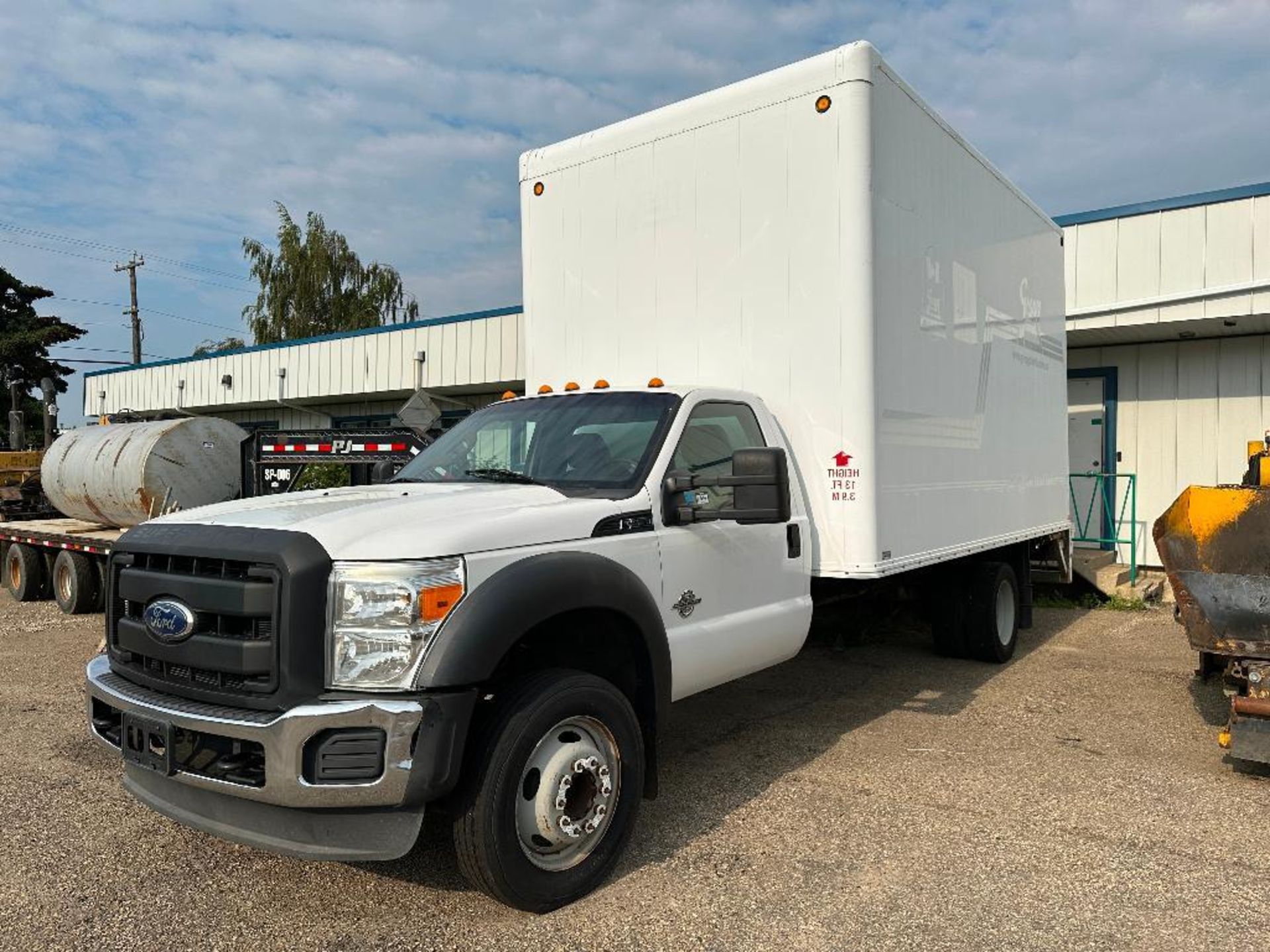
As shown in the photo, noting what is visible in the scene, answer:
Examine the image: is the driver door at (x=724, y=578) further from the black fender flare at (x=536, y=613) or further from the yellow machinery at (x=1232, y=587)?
the yellow machinery at (x=1232, y=587)

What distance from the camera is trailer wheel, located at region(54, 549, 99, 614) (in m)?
10.6

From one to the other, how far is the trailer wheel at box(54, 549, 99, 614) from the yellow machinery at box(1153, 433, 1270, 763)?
10.8m

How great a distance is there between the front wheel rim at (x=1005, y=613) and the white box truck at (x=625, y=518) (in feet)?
0.17

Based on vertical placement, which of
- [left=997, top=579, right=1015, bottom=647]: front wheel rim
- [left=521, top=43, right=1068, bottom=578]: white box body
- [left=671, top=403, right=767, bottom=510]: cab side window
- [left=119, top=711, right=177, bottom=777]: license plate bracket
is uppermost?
[left=521, top=43, right=1068, bottom=578]: white box body

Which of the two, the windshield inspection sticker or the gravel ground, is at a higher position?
the windshield inspection sticker

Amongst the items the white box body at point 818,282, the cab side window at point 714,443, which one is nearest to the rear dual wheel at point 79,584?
the white box body at point 818,282

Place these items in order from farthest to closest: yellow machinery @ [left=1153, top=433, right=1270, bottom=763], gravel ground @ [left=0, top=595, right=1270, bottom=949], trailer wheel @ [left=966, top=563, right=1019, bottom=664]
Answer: trailer wheel @ [left=966, top=563, right=1019, bottom=664]
yellow machinery @ [left=1153, top=433, right=1270, bottom=763]
gravel ground @ [left=0, top=595, right=1270, bottom=949]

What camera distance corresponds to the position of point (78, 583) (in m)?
10.5

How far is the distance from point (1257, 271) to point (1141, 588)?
12.4 ft

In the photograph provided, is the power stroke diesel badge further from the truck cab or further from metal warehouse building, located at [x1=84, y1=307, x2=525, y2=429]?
metal warehouse building, located at [x1=84, y1=307, x2=525, y2=429]

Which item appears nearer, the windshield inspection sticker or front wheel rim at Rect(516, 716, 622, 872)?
front wheel rim at Rect(516, 716, 622, 872)

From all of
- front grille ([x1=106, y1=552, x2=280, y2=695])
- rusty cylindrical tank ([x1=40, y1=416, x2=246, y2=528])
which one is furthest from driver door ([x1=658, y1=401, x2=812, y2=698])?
rusty cylindrical tank ([x1=40, y1=416, x2=246, y2=528])

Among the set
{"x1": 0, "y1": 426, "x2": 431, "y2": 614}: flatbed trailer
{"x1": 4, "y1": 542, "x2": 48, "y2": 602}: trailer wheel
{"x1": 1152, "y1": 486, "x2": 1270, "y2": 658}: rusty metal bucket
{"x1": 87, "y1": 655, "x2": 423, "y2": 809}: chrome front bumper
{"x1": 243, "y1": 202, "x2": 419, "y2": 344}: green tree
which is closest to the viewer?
{"x1": 87, "y1": 655, "x2": 423, "y2": 809}: chrome front bumper

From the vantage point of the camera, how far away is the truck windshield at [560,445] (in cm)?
417
